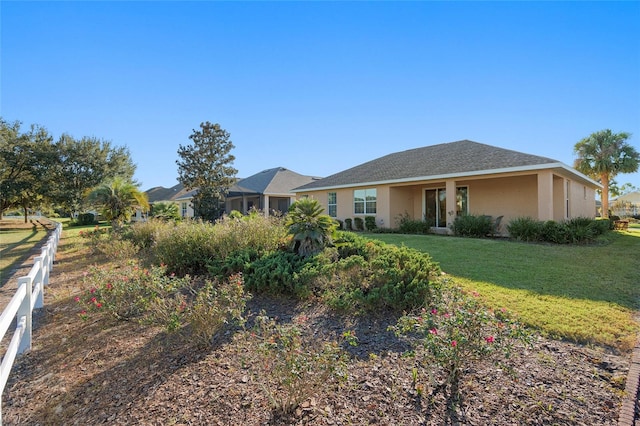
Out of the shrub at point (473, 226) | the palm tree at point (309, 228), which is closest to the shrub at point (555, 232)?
the shrub at point (473, 226)

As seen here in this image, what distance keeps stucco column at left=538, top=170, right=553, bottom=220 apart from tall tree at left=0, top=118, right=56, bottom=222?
103 feet

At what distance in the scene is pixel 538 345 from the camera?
3535 millimetres

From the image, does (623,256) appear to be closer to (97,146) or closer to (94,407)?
(94,407)

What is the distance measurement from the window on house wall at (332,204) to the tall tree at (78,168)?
1863cm

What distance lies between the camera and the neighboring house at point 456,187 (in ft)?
41.4

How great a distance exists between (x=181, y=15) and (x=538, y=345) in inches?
428

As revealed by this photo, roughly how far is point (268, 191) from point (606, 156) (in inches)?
1152

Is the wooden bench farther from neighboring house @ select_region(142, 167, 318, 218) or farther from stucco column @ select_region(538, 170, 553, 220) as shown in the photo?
neighboring house @ select_region(142, 167, 318, 218)

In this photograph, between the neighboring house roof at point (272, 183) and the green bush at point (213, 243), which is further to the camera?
the neighboring house roof at point (272, 183)

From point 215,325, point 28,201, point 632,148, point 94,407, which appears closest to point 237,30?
point 215,325

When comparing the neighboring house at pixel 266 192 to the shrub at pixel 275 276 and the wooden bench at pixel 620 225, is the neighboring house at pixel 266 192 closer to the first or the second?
the shrub at pixel 275 276

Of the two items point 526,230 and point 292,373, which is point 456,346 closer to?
point 292,373

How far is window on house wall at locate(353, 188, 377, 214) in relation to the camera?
17.4 m

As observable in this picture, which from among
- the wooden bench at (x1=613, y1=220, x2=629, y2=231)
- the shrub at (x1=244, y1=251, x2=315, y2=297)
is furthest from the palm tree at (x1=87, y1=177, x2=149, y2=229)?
the wooden bench at (x1=613, y1=220, x2=629, y2=231)
